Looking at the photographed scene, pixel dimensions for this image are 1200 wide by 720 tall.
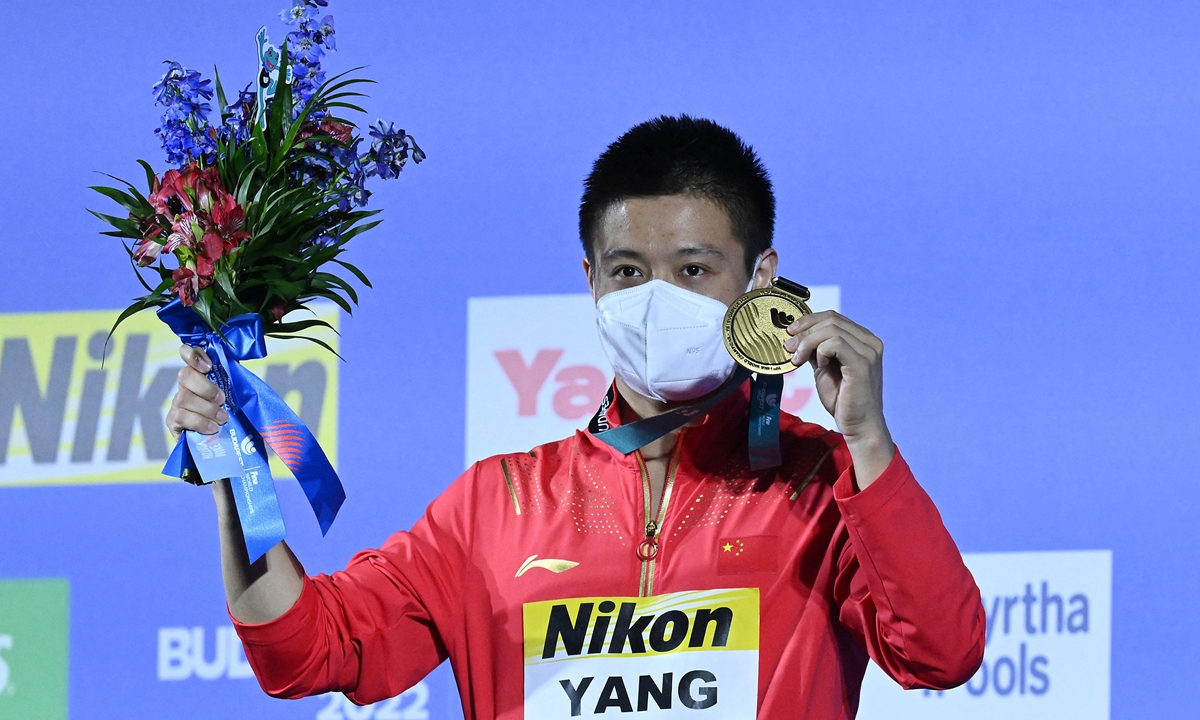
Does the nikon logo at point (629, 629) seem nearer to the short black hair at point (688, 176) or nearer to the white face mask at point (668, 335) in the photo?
the white face mask at point (668, 335)

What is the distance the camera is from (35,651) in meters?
2.84

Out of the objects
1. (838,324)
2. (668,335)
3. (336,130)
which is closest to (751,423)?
(668,335)

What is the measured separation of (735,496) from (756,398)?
0.48ft

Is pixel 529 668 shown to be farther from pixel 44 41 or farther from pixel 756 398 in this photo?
pixel 44 41

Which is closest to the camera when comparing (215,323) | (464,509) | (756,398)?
(215,323)

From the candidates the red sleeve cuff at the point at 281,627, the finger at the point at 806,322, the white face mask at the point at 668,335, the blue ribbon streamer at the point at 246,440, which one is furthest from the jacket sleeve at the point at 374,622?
the finger at the point at 806,322

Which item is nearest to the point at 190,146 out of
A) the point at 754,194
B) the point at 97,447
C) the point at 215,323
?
the point at 215,323

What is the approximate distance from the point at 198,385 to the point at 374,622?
408mm

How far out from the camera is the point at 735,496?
1.74 meters

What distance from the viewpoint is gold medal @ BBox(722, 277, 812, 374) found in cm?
159

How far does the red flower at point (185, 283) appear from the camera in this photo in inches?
61.0

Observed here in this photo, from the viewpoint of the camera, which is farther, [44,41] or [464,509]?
[44,41]

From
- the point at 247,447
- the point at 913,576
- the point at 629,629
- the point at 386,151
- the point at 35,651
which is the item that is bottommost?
the point at 35,651

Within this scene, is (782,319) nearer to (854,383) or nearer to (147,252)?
(854,383)
